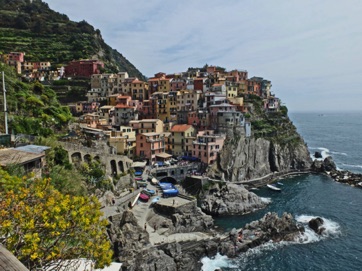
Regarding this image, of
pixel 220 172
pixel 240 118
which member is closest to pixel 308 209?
pixel 220 172

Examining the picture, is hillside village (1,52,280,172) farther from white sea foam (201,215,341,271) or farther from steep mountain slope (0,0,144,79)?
white sea foam (201,215,341,271)

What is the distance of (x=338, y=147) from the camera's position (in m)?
108

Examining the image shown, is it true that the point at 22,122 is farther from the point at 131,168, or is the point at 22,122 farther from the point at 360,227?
the point at 360,227

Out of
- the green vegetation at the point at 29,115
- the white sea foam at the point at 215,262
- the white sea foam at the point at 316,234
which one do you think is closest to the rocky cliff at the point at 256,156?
the white sea foam at the point at 316,234

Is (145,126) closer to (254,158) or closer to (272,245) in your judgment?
(254,158)

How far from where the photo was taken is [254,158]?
2680 inches

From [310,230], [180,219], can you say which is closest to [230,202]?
[180,219]

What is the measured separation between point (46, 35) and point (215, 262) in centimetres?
10256

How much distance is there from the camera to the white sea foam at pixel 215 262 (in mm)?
32594

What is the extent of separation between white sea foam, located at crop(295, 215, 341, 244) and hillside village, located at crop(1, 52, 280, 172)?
2388 centimetres

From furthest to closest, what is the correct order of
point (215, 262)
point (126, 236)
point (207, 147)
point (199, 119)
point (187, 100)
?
point (187, 100) < point (199, 119) < point (207, 147) < point (215, 262) < point (126, 236)

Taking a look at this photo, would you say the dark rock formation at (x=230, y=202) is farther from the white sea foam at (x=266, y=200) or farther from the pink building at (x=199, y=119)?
the pink building at (x=199, y=119)

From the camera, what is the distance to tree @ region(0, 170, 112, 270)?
7715 mm

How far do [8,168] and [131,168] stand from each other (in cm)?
3215
